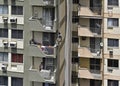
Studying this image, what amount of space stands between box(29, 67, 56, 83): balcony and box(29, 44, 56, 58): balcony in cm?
95

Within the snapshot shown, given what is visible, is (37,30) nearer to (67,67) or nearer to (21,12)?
(21,12)

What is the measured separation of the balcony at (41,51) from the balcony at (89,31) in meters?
3.20

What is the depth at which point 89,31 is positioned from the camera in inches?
968

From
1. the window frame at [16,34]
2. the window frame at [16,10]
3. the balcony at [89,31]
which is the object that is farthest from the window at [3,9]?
the balcony at [89,31]

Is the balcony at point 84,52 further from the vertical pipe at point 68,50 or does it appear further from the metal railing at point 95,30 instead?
the metal railing at point 95,30

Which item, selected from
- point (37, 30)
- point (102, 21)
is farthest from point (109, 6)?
point (37, 30)

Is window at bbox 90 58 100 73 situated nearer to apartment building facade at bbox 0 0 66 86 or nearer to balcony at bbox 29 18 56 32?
apartment building facade at bbox 0 0 66 86

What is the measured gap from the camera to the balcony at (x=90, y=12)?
79.9ft

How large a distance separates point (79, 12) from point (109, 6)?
1949 millimetres

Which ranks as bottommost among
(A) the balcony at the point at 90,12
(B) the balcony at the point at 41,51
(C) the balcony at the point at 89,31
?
(B) the balcony at the point at 41,51

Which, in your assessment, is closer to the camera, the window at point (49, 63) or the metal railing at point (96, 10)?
the window at point (49, 63)

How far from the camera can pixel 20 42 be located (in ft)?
74.3

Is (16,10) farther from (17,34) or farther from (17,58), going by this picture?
(17,58)

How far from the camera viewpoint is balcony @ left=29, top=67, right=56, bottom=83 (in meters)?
22.3
